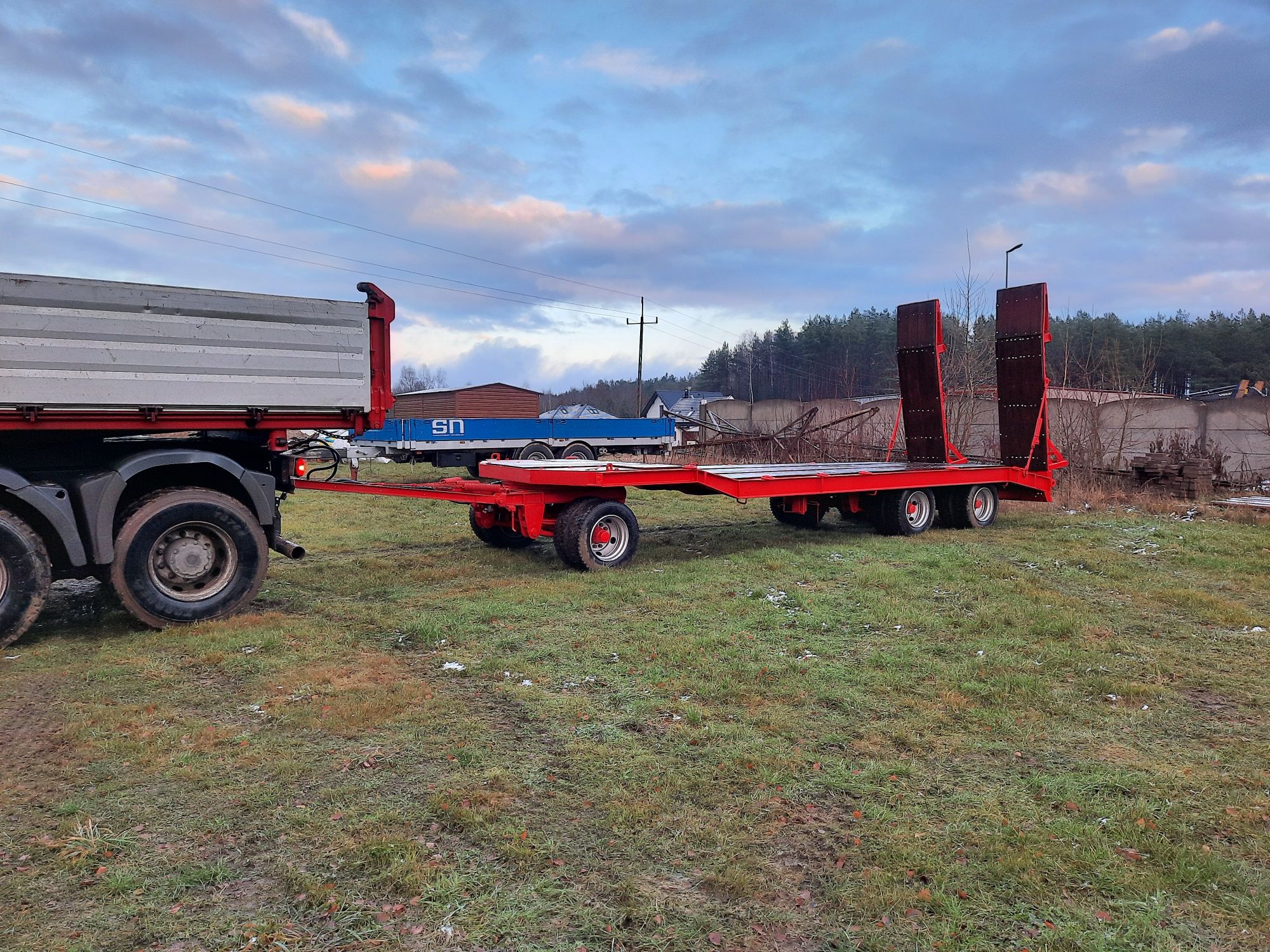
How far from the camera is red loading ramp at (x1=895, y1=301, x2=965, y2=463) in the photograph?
543 inches

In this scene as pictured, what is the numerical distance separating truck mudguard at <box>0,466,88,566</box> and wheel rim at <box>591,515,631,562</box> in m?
4.64

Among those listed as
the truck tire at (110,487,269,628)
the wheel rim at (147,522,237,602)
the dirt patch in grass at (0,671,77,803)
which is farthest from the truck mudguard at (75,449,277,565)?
the dirt patch in grass at (0,671,77,803)

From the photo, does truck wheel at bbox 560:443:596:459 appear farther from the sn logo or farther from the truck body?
the truck body

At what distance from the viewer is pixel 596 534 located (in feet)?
30.0

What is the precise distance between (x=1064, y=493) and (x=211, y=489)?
15.6 metres

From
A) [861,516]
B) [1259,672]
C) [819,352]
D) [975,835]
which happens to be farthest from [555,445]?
[819,352]

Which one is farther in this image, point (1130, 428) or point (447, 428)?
point (1130, 428)

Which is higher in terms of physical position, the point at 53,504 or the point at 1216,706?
the point at 53,504

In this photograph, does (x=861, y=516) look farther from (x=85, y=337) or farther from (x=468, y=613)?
(x=85, y=337)

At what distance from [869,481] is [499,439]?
1205cm

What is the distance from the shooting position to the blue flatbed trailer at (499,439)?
2025 cm

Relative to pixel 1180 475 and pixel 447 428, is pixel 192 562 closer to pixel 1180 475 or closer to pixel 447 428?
pixel 447 428

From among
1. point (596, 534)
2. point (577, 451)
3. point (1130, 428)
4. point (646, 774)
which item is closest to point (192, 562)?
point (596, 534)

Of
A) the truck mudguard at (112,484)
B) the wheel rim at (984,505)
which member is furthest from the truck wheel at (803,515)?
the truck mudguard at (112,484)
